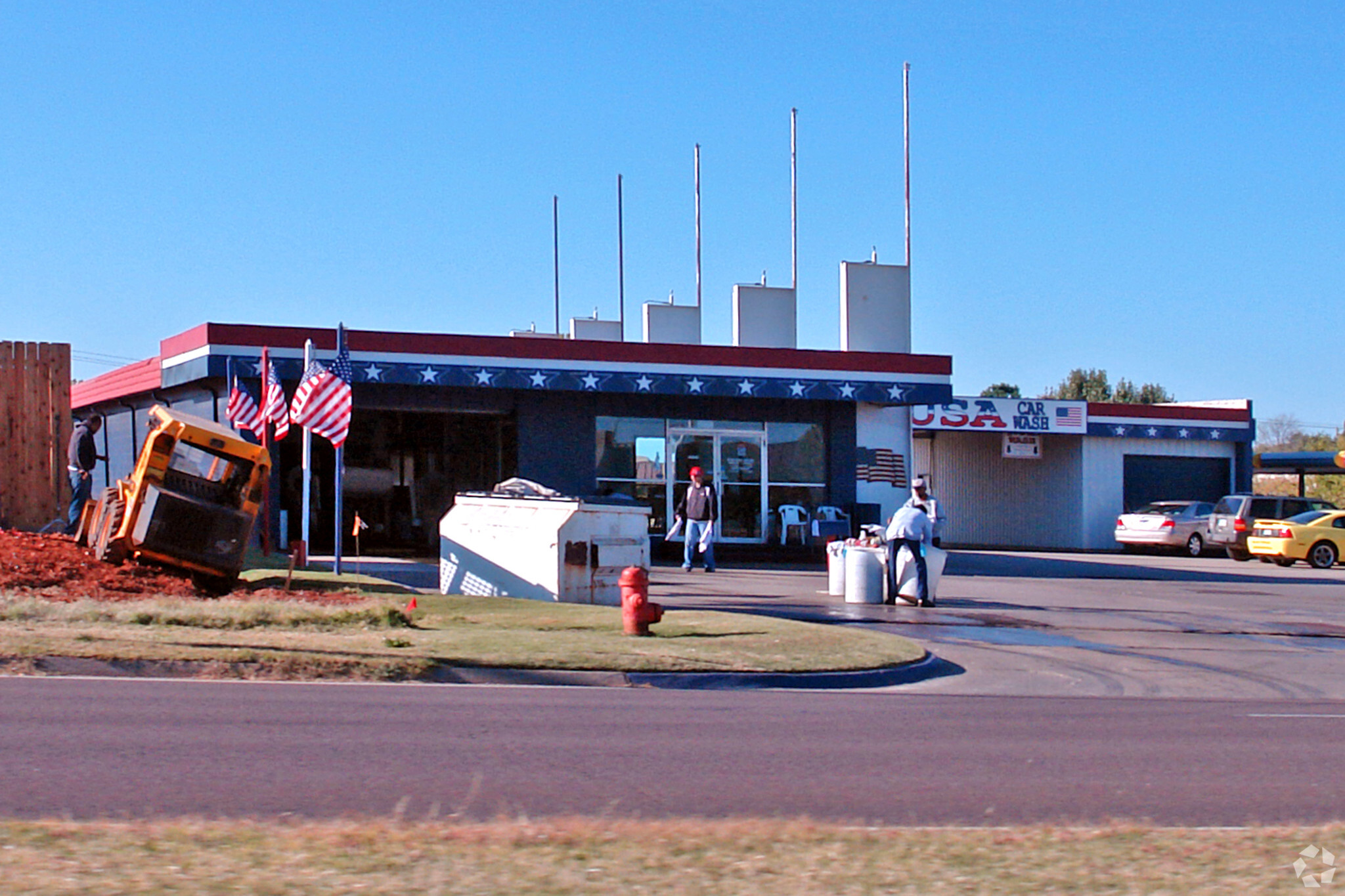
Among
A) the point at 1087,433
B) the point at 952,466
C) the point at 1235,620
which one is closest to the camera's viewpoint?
the point at 1235,620

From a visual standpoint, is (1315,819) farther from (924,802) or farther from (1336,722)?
(1336,722)

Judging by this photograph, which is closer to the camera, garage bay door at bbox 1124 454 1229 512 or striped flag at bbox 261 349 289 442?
striped flag at bbox 261 349 289 442

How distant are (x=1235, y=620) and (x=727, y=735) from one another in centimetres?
1236

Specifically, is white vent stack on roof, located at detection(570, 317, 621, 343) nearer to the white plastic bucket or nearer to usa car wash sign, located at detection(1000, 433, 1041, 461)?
usa car wash sign, located at detection(1000, 433, 1041, 461)

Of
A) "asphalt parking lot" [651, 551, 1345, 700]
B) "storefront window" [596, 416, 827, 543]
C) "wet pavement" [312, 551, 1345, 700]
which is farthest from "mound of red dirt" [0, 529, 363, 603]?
"storefront window" [596, 416, 827, 543]

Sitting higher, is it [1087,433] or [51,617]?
[1087,433]

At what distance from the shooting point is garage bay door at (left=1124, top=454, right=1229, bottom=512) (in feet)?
134

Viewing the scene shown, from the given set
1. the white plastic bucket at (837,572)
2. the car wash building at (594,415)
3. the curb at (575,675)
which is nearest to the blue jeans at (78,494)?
the car wash building at (594,415)

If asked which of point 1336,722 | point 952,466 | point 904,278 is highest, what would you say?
point 904,278

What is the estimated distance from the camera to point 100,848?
518cm

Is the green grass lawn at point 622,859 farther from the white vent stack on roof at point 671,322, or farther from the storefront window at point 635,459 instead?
the white vent stack on roof at point 671,322

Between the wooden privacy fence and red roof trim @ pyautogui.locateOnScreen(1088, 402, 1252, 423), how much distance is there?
1091 inches

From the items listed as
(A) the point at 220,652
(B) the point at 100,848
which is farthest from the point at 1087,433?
(B) the point at 100,848

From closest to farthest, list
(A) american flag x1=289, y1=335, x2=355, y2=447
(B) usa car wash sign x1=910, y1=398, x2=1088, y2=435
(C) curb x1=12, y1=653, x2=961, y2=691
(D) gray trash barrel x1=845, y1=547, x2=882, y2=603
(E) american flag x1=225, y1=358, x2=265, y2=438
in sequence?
(C) curb x1=12, y1=653, x2=961, y2=691
(D) gray trash barrel x1=845, y1=547, x2=882, y2=603
(A) american flag x1=289, y1=335, x2=355, y2=447
(E) american flag x1=225, y1=358, x2=265, y2=438
(B) usa car wash sign x1=910, y1=398, x2=1088, y2=435
